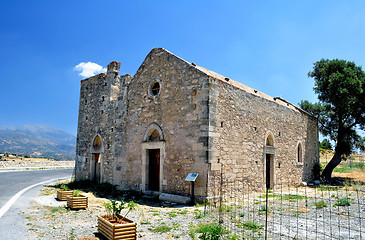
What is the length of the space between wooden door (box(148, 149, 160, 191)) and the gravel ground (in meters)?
2.48

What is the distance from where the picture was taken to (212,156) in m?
10.5

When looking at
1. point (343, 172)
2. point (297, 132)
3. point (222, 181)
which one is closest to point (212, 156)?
point (222, 181)

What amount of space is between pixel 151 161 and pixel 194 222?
19.2ft

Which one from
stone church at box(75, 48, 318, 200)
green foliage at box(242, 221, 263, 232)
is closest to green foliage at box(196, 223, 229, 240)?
green foliage at box(242, 221, 263, 232)

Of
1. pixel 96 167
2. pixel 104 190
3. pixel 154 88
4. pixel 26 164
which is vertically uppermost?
pixel 154 88

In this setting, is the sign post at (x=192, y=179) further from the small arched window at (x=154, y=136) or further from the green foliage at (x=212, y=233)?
the green foliage at (x=212, y=233)

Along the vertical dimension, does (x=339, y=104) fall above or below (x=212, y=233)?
above

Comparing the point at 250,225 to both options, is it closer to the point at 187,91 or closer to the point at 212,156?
the point at 212,156

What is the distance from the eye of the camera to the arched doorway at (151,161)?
1268cm

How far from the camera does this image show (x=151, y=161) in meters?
13.0

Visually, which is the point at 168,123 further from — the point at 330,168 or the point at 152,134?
the point at 330,168

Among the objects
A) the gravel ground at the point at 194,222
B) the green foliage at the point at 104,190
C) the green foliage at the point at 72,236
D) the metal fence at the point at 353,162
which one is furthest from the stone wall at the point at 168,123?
the metal fence at the point at 353,162

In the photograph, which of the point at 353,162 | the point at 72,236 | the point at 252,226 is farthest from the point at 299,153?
the point at 353,162

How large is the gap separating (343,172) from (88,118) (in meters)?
23.3
